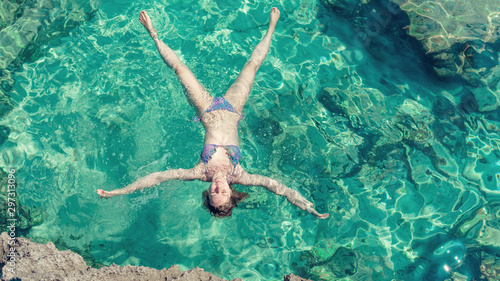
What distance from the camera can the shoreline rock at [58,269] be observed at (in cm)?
412

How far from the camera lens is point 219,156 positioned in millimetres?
5027

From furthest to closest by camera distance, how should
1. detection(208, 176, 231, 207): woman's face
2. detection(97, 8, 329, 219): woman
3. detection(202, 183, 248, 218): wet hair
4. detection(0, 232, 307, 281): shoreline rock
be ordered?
detection(97, 8, 329, 219): woman, detection(202, 183, 248, 218): wet hair, detection(208, 176, 231, 207): woman's face, detection(0, 232, 307, 281): shoreline rock

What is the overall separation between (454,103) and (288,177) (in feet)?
11.4

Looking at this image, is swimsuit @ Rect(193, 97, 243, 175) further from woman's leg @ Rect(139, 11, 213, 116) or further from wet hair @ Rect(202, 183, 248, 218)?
wet hair @ Rect(202, 183, 248, 218)

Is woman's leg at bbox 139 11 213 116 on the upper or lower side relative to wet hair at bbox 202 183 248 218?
upper

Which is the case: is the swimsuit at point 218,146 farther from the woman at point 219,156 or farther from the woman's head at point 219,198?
the woman's head at point 219,198

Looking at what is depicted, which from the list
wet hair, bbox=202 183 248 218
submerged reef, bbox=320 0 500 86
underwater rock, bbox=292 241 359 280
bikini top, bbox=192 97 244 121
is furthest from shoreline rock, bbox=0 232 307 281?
submerged reef, bbox=320 0 500 86

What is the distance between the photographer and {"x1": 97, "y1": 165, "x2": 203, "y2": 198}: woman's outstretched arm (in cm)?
458

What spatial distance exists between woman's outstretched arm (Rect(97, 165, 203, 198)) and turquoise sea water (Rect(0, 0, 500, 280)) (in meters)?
0.89

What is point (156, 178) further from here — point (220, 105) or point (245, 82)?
point (245, 82)

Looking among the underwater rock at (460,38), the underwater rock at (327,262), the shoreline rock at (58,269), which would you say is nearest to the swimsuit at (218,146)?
the shoreline rock at (58,269)

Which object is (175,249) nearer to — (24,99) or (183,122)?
(183,122)

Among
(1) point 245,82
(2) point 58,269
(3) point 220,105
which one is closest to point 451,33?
(1) point 245,82

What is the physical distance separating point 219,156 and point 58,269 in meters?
2.49
